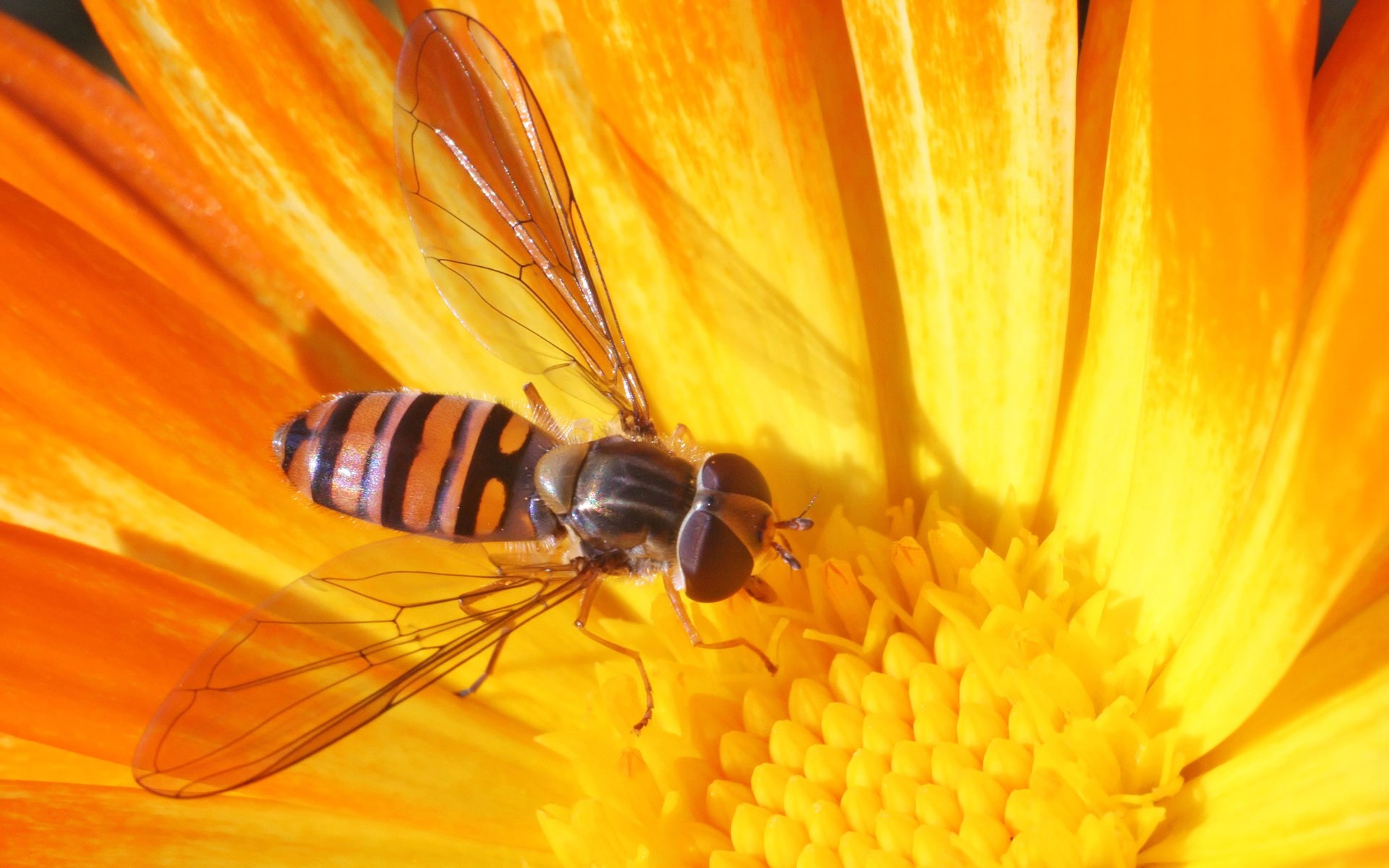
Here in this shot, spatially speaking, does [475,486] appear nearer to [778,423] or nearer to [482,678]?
[482,678]

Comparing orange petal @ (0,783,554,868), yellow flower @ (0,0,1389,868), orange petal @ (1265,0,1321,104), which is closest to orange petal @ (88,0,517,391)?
yellow flower @ (0,0,1389,868)

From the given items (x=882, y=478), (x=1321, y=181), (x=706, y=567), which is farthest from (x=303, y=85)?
(x=1321, y=181)

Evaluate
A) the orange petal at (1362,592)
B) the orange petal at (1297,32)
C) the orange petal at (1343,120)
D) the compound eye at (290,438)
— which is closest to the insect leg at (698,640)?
the compound eye at (290,438)

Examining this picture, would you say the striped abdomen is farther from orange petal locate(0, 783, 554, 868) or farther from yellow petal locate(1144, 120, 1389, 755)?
yellow petal locate(1144, 120, 1389, 755)

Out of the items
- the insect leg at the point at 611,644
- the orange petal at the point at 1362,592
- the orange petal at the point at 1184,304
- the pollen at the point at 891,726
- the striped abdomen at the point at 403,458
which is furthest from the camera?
the insect leg at the point at 611,644

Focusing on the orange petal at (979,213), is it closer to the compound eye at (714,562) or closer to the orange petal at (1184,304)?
the orange petal at (1184,304)

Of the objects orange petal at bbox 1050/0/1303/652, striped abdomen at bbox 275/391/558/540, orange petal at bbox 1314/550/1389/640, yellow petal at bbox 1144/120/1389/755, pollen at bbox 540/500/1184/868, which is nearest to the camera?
yellow petal at bbox 1144/120/1389/755

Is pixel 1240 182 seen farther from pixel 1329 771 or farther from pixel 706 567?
pixel 706 567
